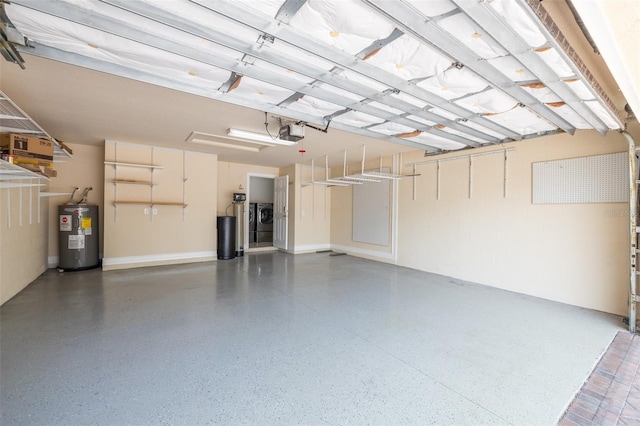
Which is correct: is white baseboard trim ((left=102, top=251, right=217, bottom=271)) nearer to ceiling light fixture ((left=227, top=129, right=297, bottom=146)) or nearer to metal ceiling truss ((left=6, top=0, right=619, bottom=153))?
ceiling light fixture ((left=227, top=129, right=297, bottom=146))

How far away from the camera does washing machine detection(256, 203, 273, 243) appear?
9562 millimetres

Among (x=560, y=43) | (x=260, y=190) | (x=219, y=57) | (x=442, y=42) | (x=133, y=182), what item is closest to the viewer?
(x=560, y=43)

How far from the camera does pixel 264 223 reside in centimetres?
973

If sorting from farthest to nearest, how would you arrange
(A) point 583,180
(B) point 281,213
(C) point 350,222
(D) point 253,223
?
1. (D) point 253,223
2. (B) point 281,213
3. (C) point 350,222
4. (A) point 583,180

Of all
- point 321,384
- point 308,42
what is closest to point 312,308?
point 321,384

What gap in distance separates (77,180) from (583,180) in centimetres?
872

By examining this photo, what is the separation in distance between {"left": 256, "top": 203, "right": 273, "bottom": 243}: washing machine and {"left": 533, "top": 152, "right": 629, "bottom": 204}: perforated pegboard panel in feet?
25.2

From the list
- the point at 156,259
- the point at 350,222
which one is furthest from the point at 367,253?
the point at 156,259

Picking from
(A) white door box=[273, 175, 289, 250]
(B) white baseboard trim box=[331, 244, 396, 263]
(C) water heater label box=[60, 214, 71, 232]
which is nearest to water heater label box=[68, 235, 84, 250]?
(C) water heater label box=[60, 214, 71, 232]

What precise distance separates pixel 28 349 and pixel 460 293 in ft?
16.3

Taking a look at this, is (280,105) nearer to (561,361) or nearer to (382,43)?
(382,43)

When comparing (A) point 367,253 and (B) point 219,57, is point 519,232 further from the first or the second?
(B) point 219,57

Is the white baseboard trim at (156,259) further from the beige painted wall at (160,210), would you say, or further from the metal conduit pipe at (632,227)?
the metal conduit pipe at (632,227)

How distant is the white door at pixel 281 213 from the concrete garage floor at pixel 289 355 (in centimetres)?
372
